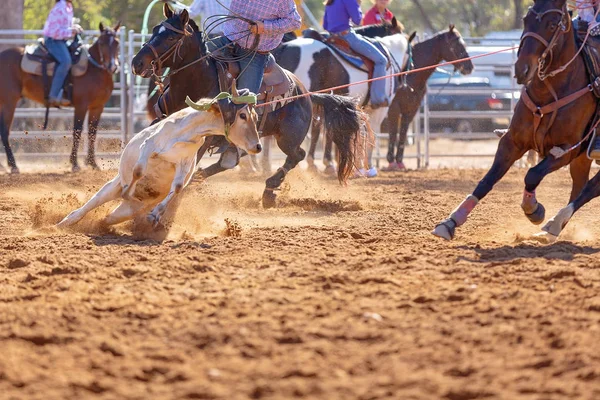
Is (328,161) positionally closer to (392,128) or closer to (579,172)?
(392,128)

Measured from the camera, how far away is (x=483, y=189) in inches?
256

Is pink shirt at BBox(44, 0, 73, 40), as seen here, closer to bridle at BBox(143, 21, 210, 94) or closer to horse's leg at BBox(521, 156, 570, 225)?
bridle at BBox(143, 21, 210, 94)

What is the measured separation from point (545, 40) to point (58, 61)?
8418mm

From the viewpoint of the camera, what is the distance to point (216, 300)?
4.38m

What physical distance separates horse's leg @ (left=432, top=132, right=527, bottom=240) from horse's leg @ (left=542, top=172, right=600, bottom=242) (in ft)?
1.57

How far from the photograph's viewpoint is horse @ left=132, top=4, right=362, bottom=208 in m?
7.62

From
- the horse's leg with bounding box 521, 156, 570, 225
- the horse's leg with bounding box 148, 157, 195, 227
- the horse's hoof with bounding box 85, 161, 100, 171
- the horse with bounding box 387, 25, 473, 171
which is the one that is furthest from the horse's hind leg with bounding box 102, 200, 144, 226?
the horse with bounding box 387, 25, 473, 171

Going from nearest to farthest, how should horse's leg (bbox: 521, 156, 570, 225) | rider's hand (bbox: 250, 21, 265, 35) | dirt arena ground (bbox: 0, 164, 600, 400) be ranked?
dirt arena ground (bbox: 0, 164, 600, 400) → horse's leg (bbox: 521, 156, 570, 225) → rider's hand (bbox: 250, 21, 265, 35)

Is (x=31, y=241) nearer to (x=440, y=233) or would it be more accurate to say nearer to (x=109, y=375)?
(x=440, y=233)

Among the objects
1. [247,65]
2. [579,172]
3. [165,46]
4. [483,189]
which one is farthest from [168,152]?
[579,172]

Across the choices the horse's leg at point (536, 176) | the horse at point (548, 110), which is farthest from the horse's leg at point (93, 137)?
the horse's leg at point (536, 176)

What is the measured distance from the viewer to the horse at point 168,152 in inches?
250

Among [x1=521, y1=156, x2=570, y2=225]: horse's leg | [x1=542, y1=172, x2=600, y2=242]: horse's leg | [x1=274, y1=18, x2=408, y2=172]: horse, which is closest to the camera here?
[x1=521, y1=156, x2=570, y2=225]: horse's leg

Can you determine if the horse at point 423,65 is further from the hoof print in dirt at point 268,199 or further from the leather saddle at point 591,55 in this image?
the leather saddle at point 591,55
